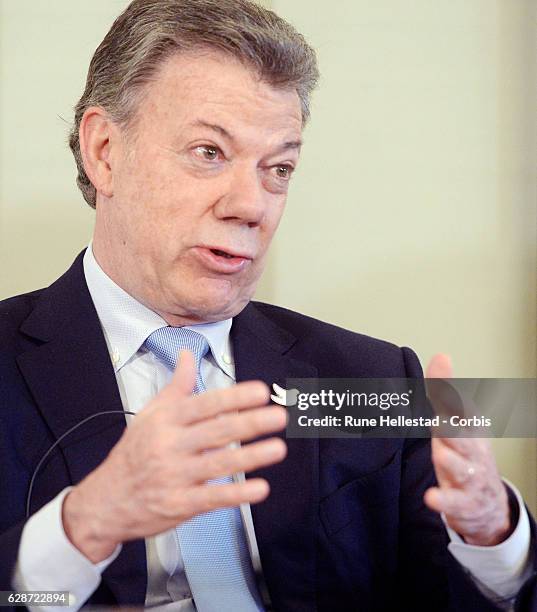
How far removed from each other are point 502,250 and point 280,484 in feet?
2.04

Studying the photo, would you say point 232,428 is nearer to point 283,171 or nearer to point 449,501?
point 449,501

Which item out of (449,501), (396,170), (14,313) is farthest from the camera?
(396,170)

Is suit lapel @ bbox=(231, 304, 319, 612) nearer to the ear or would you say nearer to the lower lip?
the lower lip

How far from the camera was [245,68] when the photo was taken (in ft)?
3.81

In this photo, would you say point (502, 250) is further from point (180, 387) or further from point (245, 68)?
point (180, 387)

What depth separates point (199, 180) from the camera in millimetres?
1140

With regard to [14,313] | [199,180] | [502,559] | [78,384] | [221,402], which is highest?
[199,180]

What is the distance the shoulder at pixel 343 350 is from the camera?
1.31 m

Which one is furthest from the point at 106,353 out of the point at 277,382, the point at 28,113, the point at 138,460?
the point at 28,113

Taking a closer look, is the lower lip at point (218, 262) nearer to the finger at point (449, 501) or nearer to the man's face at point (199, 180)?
the man's face at point (199, 180)

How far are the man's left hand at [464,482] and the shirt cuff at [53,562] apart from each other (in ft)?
1.03

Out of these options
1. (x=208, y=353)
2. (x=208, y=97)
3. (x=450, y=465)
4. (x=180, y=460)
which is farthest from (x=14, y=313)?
(x=450, y=465)

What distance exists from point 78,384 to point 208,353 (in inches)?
7.2

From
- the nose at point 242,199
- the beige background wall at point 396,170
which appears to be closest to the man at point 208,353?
the nose at point 242,199
